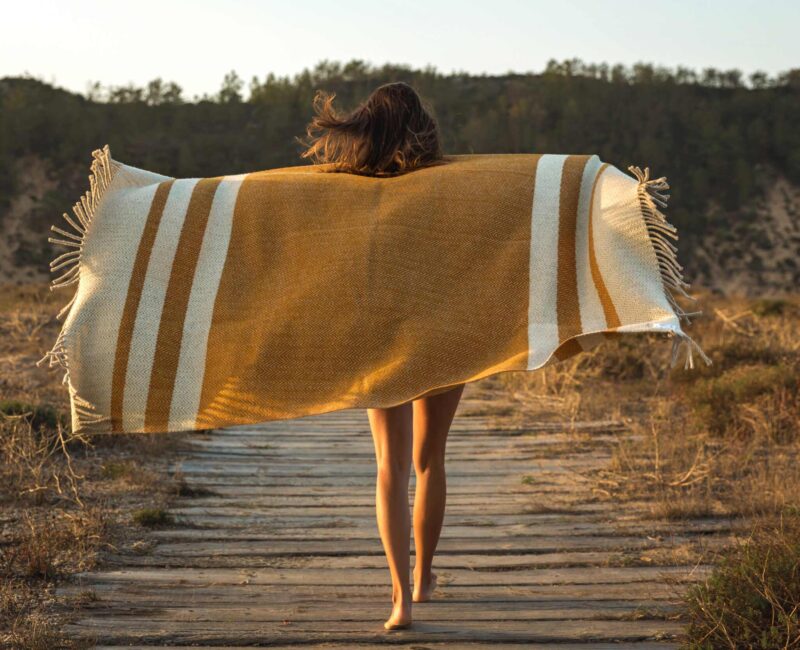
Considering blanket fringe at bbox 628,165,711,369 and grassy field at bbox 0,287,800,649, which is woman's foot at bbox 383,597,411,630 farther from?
blanket fringe at bbox 628,165,711,369

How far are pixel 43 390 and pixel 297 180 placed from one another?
20.2ft

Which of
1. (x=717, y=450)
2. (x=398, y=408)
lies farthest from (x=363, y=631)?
(x=717, y=450)

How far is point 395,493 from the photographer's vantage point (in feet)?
12.7

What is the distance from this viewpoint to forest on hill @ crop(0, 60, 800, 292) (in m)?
45.3

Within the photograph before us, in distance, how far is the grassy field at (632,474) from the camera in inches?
143

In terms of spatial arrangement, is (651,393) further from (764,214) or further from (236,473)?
(764,214)

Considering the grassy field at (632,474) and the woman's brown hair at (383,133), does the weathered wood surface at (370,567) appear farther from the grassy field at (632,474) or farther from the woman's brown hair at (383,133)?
the woman's brown hair at (383,133)

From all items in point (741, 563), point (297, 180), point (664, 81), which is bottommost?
point (741, 563)

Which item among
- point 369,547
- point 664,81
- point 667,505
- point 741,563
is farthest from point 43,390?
point 664,81

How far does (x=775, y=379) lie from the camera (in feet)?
27.8

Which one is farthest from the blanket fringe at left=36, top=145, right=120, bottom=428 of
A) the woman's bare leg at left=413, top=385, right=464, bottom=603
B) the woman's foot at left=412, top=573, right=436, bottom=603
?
the woman's foot at left=412, top=573, right=436, bottom=603

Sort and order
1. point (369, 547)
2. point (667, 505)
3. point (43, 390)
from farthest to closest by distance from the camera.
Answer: point (43, 390)
point (667, 505)
point (369, 547)

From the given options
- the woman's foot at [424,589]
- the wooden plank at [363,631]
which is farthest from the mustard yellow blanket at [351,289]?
the woman's foot at [424,589]

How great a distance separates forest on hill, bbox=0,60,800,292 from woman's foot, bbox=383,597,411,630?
40.2 metres
